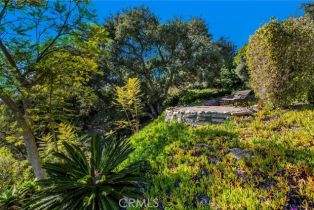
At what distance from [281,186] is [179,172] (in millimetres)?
1540

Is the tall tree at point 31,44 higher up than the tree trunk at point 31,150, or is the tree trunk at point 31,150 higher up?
the tall tree at point 31,44

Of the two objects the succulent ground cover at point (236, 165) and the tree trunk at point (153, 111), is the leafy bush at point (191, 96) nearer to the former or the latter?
the tree trunk at point (153, 111)

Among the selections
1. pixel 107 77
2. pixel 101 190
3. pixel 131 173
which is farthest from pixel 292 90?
pixel 107 77

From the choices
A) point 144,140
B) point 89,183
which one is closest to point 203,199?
point 89,183

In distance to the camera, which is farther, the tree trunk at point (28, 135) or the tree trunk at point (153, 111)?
the tree trunk at point (153, 111)

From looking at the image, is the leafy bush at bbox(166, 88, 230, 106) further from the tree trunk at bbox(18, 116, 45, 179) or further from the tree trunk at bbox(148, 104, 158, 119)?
the tree trunk at bbox(18, 116, 45, 179)

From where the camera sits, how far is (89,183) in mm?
4211

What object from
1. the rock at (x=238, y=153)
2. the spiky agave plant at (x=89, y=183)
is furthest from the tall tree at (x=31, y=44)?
the rock at (x=238, y=153)

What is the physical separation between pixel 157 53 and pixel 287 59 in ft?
32.9

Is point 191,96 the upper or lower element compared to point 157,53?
lower

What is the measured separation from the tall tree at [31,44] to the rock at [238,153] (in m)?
4.18

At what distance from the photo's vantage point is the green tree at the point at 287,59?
25.1 feet

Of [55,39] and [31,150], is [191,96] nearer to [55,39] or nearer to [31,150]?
[55,39]

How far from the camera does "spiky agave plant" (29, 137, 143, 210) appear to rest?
3.94 meters
